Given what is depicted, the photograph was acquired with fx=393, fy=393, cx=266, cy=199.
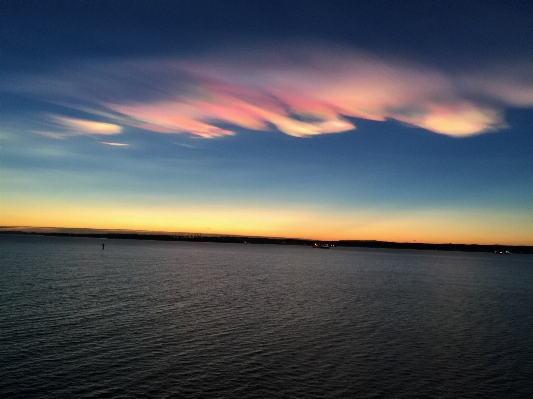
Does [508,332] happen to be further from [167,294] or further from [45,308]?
[45,308]

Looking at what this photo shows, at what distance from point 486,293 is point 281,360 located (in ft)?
262

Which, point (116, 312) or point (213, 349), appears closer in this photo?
point (213, 349)

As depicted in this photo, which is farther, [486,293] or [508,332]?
[486,293]

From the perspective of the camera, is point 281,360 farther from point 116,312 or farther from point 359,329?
point 116,312

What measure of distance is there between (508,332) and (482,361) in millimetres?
17388

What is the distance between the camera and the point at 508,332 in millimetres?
52469

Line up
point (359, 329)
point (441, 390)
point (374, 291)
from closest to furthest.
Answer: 1. point (441, 390)
2. point (359, 329)
3. point (374, 291)

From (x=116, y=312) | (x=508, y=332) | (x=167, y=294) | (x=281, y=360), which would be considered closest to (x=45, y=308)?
(x=116, y=312)

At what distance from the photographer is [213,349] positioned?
39.1m

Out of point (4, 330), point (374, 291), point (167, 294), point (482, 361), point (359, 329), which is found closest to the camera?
point (482, 361)

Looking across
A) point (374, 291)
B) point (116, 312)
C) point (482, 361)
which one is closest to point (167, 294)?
point (116, 312)

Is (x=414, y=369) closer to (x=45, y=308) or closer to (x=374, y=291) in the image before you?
(x=45, y=308)

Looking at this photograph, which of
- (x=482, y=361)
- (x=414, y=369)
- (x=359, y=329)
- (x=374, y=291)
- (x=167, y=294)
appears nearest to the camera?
(x=414, y=369)

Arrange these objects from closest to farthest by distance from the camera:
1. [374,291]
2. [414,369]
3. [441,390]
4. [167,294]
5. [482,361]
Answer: [441,390]
[414,369]
[482,361]
[167,294]
[374,291]
